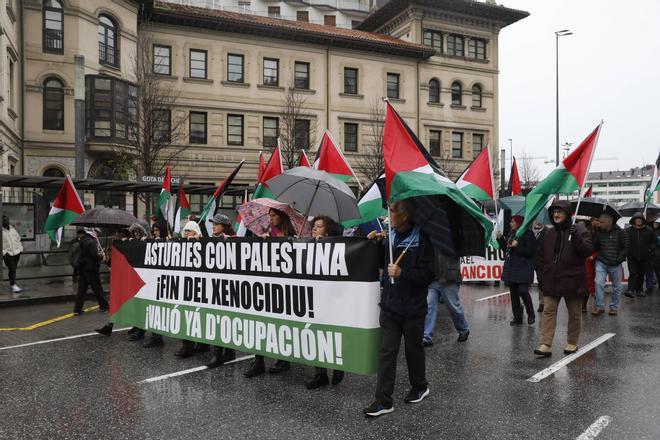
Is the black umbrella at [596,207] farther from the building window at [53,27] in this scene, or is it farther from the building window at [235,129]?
the building window at [235,129]

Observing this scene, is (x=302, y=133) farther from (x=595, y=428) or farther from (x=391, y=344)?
(x=595, y=428)

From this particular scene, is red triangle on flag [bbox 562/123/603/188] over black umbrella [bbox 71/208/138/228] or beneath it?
over

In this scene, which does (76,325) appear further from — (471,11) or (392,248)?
(471,11)

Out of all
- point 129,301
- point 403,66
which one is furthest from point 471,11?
point 129,301

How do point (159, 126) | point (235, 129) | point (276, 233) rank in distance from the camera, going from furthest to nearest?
point (235, 129) < point (159, 126) < point (276, 233)

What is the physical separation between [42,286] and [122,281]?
23.8 ft

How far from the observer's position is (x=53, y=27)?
25.8 meters

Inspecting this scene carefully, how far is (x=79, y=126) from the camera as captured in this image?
58.1 feet

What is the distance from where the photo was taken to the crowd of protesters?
4891mm

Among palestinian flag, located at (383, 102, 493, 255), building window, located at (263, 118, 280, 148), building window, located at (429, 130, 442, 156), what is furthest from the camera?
building window, located at (429, 130, 442, 156)

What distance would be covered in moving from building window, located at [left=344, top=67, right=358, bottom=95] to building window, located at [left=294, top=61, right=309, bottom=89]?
8.55 ft

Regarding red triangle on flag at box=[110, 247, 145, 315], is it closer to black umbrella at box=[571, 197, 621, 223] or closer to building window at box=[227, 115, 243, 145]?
black umbrella at box=[571, 197, 621, 223]

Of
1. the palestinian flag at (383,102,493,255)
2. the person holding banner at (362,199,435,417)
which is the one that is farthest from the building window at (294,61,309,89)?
the person holding banner at (362,199,435,417)

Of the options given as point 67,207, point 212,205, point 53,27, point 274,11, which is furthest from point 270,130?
point 212,205
